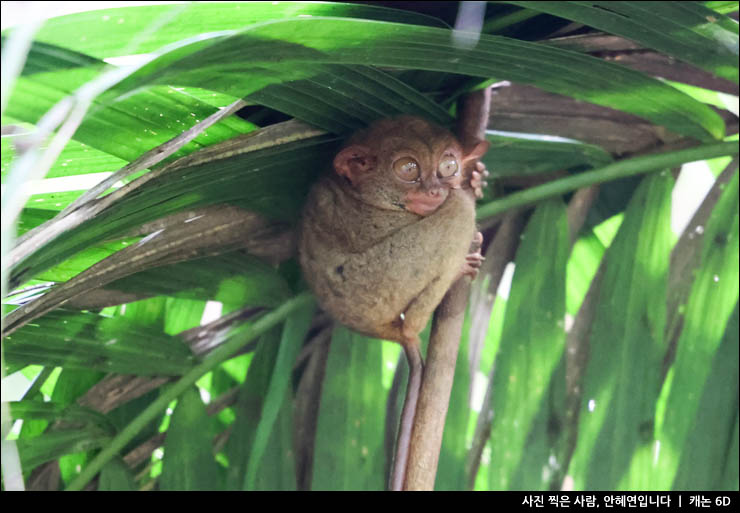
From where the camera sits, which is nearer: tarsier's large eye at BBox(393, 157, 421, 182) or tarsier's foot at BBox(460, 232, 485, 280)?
tarsier's large eye at BBox(393, 157, 421, 182)

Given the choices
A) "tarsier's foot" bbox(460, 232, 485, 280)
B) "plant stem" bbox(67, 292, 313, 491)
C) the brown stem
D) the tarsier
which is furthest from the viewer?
"plant stem" bbox(67, 292, 313, 491)

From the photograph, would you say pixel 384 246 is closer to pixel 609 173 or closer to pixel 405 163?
pixel 405 163

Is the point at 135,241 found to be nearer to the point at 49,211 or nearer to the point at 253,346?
the point at 49,211

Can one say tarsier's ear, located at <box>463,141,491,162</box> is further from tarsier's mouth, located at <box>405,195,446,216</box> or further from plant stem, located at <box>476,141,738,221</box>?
plant stem, located at <box>476,141,738,221</box>

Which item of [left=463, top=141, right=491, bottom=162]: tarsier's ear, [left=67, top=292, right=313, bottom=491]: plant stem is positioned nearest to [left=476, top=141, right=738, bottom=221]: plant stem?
[left=463, top=141, right=491, bottom=162]: tarsier's ear

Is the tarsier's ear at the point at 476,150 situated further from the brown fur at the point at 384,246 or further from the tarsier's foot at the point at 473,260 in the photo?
the tarsier's foot at the point at 473,260

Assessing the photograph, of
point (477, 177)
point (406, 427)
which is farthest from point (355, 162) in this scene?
point (406, 427)
